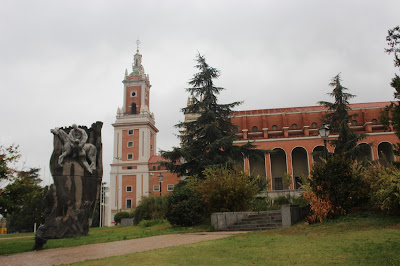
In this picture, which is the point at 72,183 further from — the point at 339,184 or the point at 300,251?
the point at 300,251

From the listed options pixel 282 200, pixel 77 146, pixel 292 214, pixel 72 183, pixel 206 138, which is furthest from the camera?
pixel 206 138

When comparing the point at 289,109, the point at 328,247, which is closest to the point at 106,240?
the point at 328,247

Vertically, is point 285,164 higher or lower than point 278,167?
higher

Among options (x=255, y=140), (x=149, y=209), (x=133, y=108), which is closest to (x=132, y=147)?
(x=133, y=108)

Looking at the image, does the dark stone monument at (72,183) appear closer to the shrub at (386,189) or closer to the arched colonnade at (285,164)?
the shrub at (386,189)

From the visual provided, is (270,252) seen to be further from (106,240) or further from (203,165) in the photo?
(203,165)

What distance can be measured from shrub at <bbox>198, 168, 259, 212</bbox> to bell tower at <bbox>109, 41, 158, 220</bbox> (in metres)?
41.4

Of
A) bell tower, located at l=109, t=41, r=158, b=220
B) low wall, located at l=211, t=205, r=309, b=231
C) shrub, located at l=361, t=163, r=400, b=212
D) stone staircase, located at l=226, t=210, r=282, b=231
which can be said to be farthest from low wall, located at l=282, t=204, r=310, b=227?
bell tower, located at l=109, t=41, r=158, b=220

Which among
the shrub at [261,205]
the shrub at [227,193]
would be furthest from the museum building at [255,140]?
the shrub at [227,193]

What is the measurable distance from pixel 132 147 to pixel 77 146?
44.2 m

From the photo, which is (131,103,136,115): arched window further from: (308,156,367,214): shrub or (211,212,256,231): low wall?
(308,156,367,214): shrub

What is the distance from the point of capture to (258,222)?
13812 millimetres

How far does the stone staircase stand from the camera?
13.2 meters

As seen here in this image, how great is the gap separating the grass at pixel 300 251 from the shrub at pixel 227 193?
15.2ft
